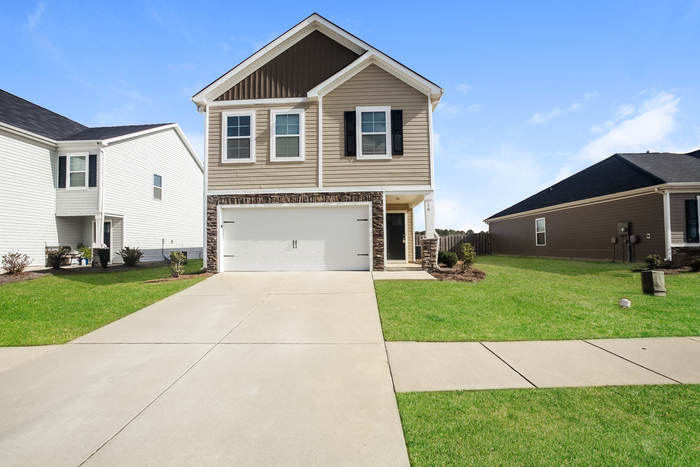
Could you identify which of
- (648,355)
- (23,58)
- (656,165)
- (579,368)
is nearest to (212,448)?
(579,368)

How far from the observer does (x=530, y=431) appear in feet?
9.16

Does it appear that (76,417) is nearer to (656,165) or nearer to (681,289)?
(681,289)

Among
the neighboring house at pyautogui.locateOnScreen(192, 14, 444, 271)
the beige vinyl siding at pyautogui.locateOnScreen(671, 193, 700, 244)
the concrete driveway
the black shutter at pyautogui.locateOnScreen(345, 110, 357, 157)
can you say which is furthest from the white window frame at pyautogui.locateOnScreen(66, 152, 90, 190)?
the beige vinyl siding at pyautogui.locateOnScreen(671, 193, 700, 244)

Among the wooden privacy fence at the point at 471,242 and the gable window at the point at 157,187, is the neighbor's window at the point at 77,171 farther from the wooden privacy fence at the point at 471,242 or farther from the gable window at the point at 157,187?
the wooden privacy fence at the point at 471,242

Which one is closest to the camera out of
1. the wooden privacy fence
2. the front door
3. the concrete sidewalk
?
the concrete sidewalk

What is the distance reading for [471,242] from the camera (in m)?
24.3

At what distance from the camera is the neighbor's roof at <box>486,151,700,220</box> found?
554 inches

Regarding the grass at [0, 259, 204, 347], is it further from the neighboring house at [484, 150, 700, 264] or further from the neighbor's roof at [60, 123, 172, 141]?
the neighboring house at [484, 150, 700, 264]

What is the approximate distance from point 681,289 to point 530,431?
9.23 meters

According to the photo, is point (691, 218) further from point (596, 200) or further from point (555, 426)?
point (555, 426)

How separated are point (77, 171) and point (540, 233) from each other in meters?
24.1

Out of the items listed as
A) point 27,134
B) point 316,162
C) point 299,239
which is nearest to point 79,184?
point 27,134

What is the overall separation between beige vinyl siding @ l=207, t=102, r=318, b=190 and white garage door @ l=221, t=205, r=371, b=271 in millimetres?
869

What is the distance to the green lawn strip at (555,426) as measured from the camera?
98.3 inches
